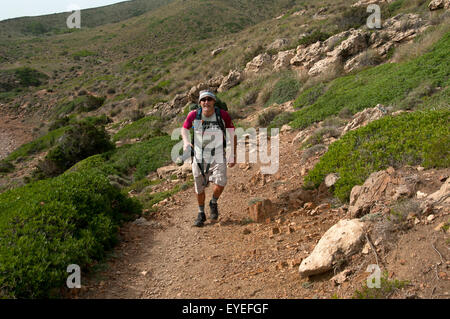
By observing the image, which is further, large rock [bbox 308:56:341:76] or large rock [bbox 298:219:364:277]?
large rock [bbox 308:56:341:76]

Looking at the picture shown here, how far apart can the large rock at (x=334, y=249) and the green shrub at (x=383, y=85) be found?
229 inches

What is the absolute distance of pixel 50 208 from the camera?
14.6ft

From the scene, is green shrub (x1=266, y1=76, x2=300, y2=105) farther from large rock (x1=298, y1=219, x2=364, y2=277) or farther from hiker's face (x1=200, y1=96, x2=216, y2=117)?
large rock (x1=298, y1=219, x2=364, y2=277)

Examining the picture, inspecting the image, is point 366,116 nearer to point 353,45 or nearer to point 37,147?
point 353,45

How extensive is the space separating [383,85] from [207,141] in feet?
21.4

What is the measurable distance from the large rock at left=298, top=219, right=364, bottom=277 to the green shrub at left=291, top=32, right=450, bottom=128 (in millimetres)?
5818

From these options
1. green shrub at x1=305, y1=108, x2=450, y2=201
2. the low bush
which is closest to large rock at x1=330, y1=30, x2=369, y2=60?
the low bush

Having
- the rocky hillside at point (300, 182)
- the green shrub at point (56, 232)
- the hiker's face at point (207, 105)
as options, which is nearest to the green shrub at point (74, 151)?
the rocky hillside at point (300, 182)

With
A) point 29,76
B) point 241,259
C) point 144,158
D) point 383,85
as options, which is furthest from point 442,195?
point 29,76

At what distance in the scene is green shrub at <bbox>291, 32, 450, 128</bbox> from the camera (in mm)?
8078

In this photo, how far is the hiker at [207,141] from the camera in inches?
194

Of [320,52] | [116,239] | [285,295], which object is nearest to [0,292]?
[116,239]

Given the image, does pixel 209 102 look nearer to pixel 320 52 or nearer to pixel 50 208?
pixel 50 208

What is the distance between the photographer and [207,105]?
4.83 m
